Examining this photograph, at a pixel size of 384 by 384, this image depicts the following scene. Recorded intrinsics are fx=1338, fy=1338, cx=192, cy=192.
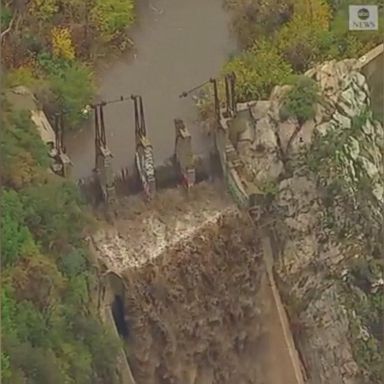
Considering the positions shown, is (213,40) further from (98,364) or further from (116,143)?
(98,364)

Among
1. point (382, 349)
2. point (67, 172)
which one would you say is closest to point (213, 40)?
point (67, 172)

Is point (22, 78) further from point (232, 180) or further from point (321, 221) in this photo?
point (321, 221)

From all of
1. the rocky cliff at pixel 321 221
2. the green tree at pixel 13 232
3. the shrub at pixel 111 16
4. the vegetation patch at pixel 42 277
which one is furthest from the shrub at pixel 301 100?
the green tree at pixel 13 232

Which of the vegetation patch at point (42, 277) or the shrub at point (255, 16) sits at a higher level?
the shrub at point (255, 16)

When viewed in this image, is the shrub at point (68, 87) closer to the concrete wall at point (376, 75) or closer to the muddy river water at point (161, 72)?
the muddy river water at point (161, 72)

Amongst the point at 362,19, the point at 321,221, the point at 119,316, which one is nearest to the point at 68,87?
the point at 119,316
